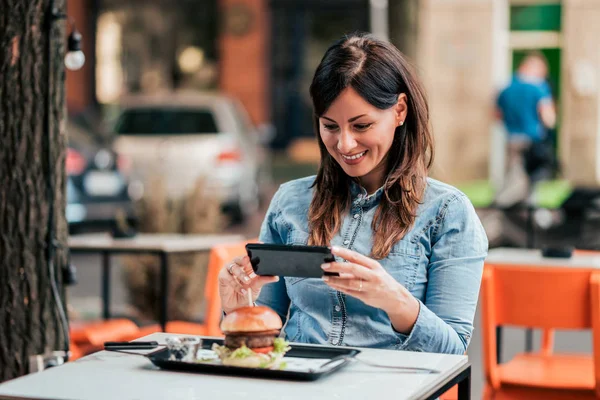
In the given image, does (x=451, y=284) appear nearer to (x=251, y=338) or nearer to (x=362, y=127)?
(x=362, y=127)

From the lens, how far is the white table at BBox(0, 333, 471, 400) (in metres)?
2.54

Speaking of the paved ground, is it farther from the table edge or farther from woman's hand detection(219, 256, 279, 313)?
the table edge

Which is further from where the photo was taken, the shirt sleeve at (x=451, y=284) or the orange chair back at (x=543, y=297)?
the orange chair back at (x=543, y=297)

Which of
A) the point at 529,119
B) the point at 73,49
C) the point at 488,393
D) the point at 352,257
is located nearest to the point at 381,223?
the point at 352,257

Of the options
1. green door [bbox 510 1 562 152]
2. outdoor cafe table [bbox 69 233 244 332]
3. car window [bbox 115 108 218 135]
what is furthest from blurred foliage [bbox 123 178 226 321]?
green door [bbox 510 1 562 152]

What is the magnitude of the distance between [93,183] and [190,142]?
2.16 meters

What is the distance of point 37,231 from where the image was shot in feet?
14.5

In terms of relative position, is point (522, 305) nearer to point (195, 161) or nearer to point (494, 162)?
point (195, 161)

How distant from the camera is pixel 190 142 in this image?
15.1 meters

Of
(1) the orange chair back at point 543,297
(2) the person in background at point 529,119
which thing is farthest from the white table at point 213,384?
(2) the person in background at point 529,119

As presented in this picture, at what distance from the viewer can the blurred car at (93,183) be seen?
13.0 m

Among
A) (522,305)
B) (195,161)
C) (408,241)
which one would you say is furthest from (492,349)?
(195,161)

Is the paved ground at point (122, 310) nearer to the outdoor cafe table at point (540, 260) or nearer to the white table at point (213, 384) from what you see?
the outdoor cafe table at point (540, 260)

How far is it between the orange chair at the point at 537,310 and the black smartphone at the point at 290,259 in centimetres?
184
